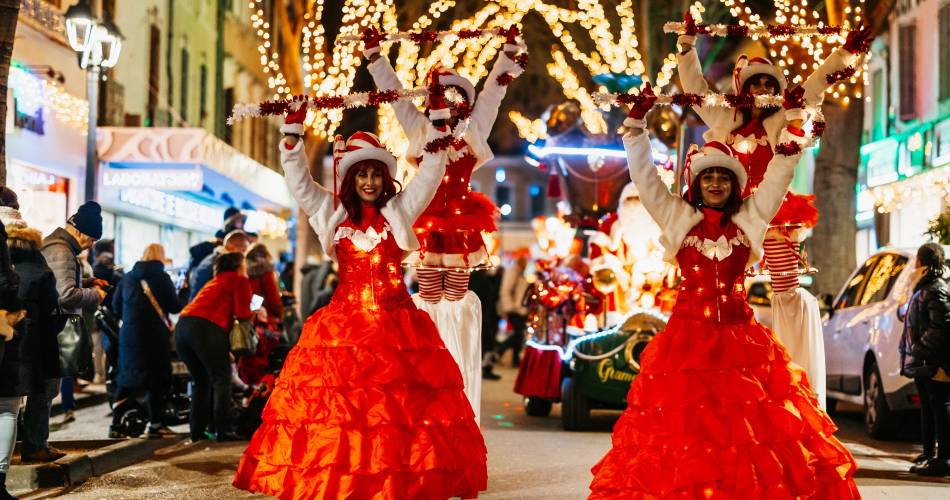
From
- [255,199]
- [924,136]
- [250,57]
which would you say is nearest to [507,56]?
[924,136]

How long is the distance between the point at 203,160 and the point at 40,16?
3977 millimetres

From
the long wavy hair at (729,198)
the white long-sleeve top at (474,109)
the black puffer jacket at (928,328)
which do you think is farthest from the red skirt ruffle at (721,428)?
the black puffer jacket at (928,328)

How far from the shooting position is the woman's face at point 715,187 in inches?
270

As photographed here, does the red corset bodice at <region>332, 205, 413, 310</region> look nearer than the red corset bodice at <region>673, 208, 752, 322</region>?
No

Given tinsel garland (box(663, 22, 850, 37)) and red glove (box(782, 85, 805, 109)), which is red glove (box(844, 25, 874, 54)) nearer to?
tinsel garland (box(663, 22, 850, 37))

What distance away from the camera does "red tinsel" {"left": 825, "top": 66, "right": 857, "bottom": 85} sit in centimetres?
796

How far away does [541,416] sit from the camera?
13742mm

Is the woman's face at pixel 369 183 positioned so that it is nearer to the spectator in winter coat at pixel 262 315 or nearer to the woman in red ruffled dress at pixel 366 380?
the woman in red ruffled dress at pixel 366 380

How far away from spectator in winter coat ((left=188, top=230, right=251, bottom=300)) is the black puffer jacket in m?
5.76

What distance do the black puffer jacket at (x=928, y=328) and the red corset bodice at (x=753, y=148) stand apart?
1867 mm

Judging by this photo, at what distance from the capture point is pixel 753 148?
8680 millimetres

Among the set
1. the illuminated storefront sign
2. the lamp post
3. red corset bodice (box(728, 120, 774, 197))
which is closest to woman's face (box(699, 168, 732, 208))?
red corset bodice (box(728, 120, 774, 197))

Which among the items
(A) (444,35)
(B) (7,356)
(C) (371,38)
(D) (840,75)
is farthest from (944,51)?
(B) (7,356)

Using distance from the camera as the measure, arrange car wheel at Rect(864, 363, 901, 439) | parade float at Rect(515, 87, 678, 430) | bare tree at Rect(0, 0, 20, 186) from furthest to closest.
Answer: parade float at Rect(515, 87, 678, 430), car wheel at Rect(864, 363, 901, 439), bare tree at Rect(0, 0, 20, 186)
